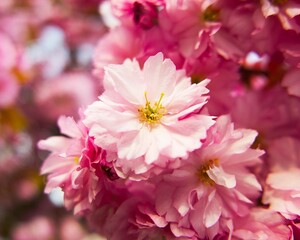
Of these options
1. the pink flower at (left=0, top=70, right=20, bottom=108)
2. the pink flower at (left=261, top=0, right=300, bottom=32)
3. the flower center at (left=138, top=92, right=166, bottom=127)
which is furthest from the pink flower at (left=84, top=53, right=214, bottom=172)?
the pink flower at (left=0, top=70, right=20, bottom=108)

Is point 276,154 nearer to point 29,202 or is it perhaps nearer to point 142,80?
point 142,80

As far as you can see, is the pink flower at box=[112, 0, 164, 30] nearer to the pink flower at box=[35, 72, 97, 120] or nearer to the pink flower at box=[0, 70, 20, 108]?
the pink flower at box=[0, 70, 20, 108]

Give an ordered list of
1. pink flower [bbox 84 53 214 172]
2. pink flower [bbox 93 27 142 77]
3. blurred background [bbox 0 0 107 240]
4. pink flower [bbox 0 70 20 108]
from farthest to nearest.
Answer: blurred background [bbox 0 0 107 240], pink flower [bbox 0 70 20 108], pink flower [bbox 93 27 142 77], pink flower [bbox 84 53 214 172]

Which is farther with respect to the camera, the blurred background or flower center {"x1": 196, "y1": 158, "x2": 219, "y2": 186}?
the blurred background

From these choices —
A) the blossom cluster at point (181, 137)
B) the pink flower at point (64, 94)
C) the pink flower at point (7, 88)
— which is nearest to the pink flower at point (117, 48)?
the blossom cluster at point (181, 137)

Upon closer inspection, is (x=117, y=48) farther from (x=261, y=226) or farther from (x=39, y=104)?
(x=39, y=104)

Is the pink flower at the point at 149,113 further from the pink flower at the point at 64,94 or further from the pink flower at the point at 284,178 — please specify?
the pink flower at the point at 64,94

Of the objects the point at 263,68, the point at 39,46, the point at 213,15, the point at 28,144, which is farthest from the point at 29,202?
the point at 213,15

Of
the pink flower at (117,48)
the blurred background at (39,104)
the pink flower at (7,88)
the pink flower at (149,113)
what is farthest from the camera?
Answer: the blurred background at (39,104)
